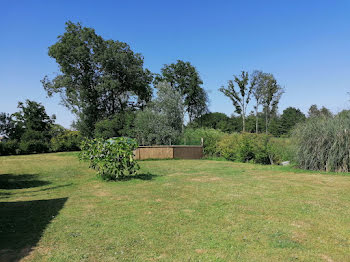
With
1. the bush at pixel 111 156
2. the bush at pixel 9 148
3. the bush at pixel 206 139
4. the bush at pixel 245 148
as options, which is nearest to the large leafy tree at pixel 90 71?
the bush at pixel 9 148

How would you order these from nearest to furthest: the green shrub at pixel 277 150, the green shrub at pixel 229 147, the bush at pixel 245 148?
1. the green shrub at pixel 277 150
2. the bush at pixel 245 148
3. the green shrub at pixel 229 147

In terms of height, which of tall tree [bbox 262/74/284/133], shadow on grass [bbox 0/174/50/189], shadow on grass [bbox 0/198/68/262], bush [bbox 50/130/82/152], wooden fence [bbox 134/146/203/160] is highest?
tall tree [bbox 262/74/284/133]

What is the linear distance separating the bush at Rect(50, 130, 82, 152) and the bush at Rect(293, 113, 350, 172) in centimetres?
2277

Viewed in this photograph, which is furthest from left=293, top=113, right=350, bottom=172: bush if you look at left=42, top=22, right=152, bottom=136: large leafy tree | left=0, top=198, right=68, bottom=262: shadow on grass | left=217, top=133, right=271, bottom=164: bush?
left=42, top=22, right=152, bottom=136: large leafy tree

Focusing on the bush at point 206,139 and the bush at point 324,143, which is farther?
the bush at point 206,139

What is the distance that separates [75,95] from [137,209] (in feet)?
82.5

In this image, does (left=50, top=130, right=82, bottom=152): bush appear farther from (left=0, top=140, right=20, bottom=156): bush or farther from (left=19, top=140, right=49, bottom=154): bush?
(left=0, top=140, right=20, bottom=156): bush

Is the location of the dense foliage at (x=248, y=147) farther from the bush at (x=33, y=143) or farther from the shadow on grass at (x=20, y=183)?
the bush at (x=33, y=143)

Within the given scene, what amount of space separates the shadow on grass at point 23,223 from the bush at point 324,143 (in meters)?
9.28

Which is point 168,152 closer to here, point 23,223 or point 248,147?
point 248,147

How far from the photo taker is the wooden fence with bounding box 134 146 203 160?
16.8 metres

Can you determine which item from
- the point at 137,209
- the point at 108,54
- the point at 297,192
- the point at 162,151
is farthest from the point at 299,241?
the point at 108,54

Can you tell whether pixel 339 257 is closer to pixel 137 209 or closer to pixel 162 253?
pixel 162 253

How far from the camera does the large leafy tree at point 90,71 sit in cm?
2588
